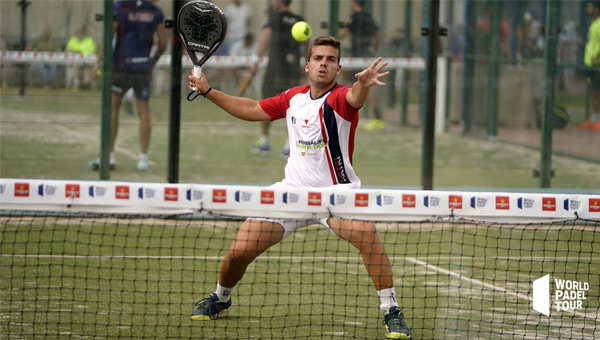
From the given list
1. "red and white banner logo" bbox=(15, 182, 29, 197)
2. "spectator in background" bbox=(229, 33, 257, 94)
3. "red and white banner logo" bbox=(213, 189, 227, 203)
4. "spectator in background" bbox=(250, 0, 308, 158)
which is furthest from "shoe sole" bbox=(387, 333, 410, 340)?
"spectator in background" bbox=(229, 33, 257, 94)

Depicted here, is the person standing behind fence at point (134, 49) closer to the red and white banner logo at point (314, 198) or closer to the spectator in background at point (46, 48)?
the spectator in background at point (46, 48)

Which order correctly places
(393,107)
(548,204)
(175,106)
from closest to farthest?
(548,204) < (175,106) < (393,107)

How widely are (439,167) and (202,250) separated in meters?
6.04

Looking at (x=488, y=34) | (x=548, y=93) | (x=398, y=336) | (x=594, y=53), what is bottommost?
(x=398, y=336)

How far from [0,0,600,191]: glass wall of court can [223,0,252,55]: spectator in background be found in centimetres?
15

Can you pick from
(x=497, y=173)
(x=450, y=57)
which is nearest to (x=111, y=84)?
(x=497, y=173)

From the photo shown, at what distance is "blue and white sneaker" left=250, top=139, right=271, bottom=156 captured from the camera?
13.4 meters


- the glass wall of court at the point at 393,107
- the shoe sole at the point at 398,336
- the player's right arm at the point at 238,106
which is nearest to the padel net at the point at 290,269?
the shoe sole at the point at 398,336

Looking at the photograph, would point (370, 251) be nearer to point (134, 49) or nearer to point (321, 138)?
point (321, 138)

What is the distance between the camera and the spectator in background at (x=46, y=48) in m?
11.9

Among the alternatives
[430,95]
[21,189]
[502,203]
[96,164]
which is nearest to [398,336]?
[502,203]

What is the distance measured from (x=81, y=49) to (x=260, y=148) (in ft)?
9.36

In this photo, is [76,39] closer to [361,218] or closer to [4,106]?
[4,106]

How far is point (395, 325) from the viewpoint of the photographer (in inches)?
236
